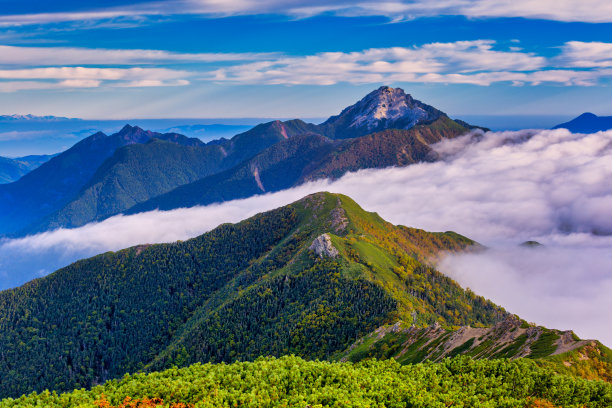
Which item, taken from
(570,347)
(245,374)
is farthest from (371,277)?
(245,374)

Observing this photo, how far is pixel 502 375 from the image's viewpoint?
63.9m

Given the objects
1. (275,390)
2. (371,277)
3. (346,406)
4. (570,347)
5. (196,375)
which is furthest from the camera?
(371,277)

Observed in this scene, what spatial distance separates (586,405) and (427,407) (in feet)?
69.6

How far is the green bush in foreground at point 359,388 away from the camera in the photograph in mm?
56688

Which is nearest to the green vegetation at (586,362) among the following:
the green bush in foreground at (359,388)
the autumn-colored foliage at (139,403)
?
the green bush in foreground at (359,388)

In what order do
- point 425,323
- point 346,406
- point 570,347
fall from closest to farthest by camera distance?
point 346,406
point 570,347
point 425,323

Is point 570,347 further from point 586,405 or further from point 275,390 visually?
point 275,390

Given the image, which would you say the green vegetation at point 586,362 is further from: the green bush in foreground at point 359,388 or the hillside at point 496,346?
the green bush in foreground at point 359,388

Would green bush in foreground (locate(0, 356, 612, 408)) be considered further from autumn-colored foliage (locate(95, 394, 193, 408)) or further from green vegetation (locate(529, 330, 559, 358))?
green vegetation (locate(529, 330, 559, 358))

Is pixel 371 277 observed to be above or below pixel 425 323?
above

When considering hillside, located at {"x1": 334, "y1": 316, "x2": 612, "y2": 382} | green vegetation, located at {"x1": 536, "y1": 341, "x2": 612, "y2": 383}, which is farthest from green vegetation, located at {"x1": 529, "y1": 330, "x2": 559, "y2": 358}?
green vegetation, located at {"x1": 536, "y1": 341, "x2": 612, "y2": 383}

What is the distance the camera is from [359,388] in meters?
60.6

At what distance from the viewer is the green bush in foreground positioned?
56.7 m

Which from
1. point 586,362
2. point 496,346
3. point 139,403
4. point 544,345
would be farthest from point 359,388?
point 496,346
